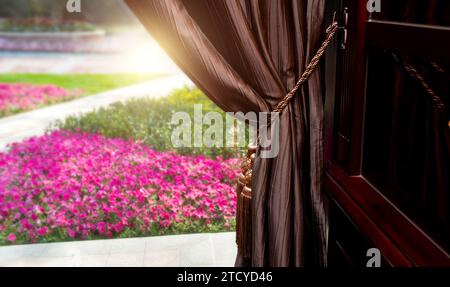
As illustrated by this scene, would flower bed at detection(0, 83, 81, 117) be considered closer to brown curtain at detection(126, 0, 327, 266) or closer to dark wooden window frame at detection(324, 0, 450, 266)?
brown curtain at detection(126, 0, 327, 266)

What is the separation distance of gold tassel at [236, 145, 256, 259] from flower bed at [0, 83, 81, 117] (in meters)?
4.21

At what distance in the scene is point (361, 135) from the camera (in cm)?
154

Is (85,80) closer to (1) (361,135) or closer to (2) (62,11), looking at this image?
(2) (62,11)

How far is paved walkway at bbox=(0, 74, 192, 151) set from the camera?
4.32m

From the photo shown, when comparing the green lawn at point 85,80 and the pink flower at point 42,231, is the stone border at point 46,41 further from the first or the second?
the pink flower at point 42,231

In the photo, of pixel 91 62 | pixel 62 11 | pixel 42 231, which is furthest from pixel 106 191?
pixel 62 11

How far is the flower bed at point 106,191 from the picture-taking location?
9.45ft

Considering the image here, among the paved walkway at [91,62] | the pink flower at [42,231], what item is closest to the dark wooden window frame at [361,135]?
the pink flower at [42,231]

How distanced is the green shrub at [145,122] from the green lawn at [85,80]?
1916 mm

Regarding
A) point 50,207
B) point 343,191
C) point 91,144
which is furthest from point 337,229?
point 91,144

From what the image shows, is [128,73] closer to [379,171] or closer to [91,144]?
[91,144]

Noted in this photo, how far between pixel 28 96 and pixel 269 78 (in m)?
4.92

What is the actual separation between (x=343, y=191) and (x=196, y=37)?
694mm

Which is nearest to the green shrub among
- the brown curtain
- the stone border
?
the brown curtain
